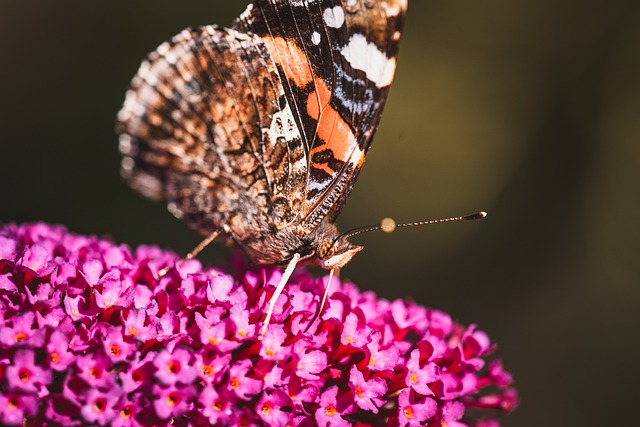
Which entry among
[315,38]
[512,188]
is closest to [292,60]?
[315,38]

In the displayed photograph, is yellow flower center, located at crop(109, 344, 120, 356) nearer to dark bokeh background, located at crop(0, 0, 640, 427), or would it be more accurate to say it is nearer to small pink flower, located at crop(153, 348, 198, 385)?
small pink flower, located at crop(153, 348, 198, 385)

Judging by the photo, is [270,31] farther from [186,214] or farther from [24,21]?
[24,21]

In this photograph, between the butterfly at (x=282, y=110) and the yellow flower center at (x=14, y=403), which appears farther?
the butterfly at (x=282, y=110)

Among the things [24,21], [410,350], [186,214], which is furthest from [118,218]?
[410,350]

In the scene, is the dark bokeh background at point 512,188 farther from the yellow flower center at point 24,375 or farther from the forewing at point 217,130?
the yellow flower center at point 24,375

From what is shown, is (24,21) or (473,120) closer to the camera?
(473,120)

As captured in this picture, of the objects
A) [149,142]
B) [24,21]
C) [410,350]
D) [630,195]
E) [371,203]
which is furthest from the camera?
[24,21]

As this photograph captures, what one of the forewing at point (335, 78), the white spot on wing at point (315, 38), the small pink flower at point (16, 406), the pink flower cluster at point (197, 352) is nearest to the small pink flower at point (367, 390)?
the pink flower cluster at point (197, 352)

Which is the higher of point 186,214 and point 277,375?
point 186,214

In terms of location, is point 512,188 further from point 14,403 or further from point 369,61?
point 14,403
